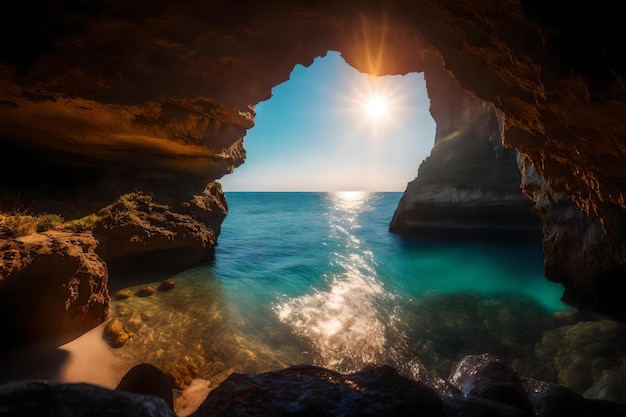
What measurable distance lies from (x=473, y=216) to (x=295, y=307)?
837 inches

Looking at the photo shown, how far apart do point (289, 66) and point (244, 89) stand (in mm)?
1934

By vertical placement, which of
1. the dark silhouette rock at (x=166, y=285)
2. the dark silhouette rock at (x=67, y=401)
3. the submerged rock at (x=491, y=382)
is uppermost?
the dark silhouette rock at (x=67, y=401)

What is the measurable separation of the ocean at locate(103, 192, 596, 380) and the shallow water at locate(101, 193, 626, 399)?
40 mm

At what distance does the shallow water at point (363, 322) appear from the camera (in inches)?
282

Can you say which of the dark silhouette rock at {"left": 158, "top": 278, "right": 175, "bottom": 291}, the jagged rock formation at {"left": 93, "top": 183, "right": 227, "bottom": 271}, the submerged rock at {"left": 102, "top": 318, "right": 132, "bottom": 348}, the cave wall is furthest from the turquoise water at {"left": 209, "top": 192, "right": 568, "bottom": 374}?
the cave wall

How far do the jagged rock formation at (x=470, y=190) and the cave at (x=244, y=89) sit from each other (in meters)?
12.3

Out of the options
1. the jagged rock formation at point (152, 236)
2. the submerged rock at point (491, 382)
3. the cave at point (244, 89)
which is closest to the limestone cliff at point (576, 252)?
the cave at point (244, 89)

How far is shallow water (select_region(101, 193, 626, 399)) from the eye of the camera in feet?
23.5

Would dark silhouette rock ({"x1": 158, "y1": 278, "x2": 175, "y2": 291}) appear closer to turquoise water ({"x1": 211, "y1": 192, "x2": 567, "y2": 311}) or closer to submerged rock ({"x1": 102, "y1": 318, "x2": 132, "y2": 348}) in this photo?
turquoise water ({"x1": 211, "y1": 192, "x2": 567, "y2": 311})

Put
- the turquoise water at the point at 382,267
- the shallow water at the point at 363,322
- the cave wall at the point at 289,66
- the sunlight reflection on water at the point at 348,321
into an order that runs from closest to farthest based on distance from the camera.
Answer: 1. the cave wall at the point at 289,66
2. the shallow water at the point at 363,322
3. the sunlight reflection on water at the point at 348,321
4. the turquoise water at the point at 382,267

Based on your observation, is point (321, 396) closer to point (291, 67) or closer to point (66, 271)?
point (66, 271)

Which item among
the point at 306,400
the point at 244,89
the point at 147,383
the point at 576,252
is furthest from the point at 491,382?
the point at 244,89

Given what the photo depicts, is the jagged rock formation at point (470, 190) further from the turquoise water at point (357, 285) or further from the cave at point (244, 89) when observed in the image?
the cave at point (244, 89)

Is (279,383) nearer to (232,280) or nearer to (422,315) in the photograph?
(422,315)
